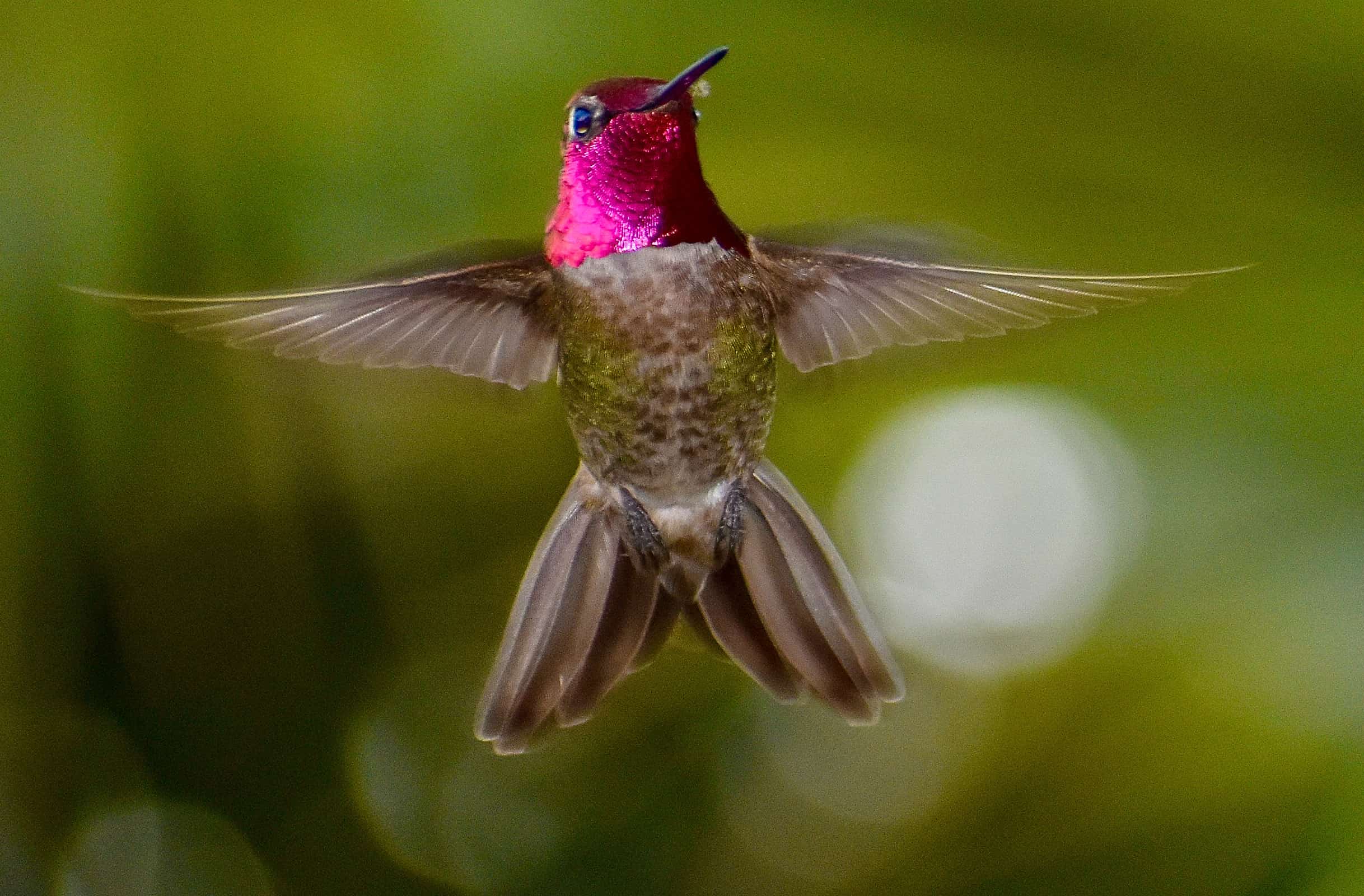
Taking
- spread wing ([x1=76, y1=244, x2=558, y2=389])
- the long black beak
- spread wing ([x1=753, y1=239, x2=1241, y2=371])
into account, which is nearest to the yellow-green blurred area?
spread wing ([x1=76, y1=244, x2=558, y2=389])

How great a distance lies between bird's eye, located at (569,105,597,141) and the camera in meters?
0.55

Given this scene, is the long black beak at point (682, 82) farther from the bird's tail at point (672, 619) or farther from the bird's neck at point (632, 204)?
the bird's tail at point (672, 619)

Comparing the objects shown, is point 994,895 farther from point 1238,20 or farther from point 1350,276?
point 1238,20

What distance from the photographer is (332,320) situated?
0.62 meters

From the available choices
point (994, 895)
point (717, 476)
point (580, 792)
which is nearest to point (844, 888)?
point (994, 895)

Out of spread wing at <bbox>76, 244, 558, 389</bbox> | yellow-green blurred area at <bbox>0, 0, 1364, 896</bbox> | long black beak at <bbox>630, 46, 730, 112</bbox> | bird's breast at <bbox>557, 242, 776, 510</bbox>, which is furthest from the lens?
yellow-green blurred area at <bbox>0, 0, 1364, 896</bbox>

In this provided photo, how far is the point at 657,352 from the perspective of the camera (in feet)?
2.23

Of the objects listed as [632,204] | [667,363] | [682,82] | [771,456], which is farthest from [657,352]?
[771,456]

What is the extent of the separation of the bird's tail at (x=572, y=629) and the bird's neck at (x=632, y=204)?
210 mm

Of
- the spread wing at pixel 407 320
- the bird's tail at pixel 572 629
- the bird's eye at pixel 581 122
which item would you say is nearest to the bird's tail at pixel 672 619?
the bird's tail at pixel 572 629

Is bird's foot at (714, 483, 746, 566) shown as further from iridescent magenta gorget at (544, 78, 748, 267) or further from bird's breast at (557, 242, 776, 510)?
iridescent magenta gorget at (544, 78, 748, 267)

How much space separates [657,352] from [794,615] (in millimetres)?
200

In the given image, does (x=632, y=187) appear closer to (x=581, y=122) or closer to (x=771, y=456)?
(x=581, y=122)

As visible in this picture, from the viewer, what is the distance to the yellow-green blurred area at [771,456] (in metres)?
0.94
